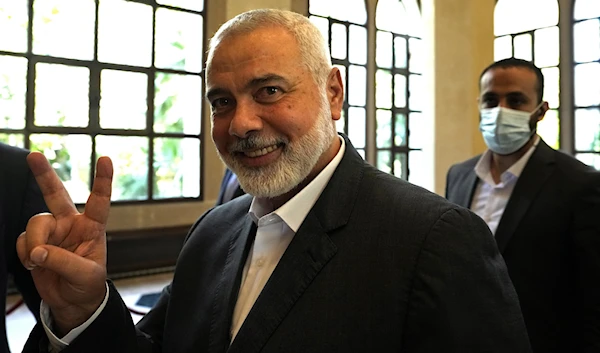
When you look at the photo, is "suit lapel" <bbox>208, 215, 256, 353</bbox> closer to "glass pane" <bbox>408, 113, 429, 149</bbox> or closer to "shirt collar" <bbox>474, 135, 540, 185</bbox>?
"shirt collar" <bbox>474, 135, 540, 185</bbox>

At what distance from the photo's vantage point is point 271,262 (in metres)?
1.24

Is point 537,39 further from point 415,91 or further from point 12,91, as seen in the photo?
point 12,91

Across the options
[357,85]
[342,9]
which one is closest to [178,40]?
[342,9]

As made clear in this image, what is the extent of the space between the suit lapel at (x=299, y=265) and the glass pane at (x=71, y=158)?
3.35 metres

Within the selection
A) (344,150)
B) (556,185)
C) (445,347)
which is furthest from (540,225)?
(445,347)

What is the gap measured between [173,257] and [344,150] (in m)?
3.42

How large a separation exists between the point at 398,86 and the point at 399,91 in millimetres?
69

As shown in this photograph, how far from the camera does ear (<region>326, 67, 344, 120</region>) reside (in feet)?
4.44

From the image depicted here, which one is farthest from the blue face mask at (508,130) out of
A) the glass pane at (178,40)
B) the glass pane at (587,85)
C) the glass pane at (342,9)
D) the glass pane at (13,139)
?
the glass pane at (587,85)

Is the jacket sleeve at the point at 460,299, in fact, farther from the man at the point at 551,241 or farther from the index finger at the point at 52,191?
the man at the point at 551,241

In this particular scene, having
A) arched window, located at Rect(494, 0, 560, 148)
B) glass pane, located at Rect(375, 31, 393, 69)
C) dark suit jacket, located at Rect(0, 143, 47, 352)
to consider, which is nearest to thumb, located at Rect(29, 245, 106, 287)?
dark suit jacket, located at Rect(0, 143, 47, 352)

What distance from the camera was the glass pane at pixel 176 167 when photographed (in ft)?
15.2

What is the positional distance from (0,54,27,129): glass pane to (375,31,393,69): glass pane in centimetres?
422

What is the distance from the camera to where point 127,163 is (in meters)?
4.47
